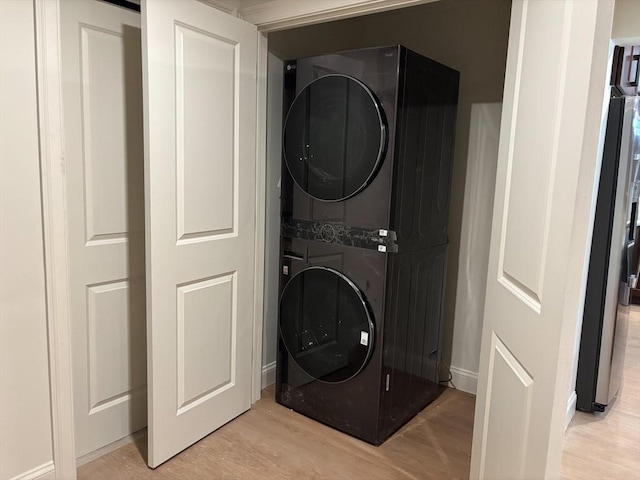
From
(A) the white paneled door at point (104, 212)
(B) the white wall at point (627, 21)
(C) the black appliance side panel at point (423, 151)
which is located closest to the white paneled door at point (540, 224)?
(C) the black appliance side panel at point (423, 151)

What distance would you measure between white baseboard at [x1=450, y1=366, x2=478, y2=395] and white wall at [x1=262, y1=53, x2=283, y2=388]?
110 cm

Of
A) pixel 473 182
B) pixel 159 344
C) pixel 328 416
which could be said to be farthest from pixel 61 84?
pixel 473 182

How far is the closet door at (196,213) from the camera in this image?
1847mm

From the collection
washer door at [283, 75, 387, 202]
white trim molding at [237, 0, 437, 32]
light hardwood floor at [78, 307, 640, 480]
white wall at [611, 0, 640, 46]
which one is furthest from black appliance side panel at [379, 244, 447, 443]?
white wall at [611, 0, 640, 46]

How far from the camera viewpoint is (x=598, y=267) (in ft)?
8.27

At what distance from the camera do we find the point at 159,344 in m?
1.94

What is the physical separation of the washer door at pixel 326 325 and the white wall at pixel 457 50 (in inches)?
13.6

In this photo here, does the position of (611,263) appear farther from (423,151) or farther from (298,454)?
(298,454)

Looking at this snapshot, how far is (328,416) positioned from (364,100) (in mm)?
1545

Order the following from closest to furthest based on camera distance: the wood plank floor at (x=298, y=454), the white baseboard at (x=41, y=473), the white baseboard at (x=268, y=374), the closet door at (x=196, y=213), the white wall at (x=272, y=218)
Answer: the white baseboard at (x=41, y=473)
the closet door at (x=196, y=213)
the wood plank floor at (x=298, y=454)
the white wall at (x=272, y=218)
the white baseboard at (x=268, y=374)

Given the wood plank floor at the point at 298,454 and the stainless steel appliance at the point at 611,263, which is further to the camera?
the stainless steel appliance at the point at 611,263

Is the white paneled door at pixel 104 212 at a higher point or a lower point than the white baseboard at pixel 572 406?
higher

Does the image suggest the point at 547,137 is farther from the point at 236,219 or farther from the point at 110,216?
the point at 110,216

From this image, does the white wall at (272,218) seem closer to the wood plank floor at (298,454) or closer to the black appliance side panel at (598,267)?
the wood plank floor at (298,454)
